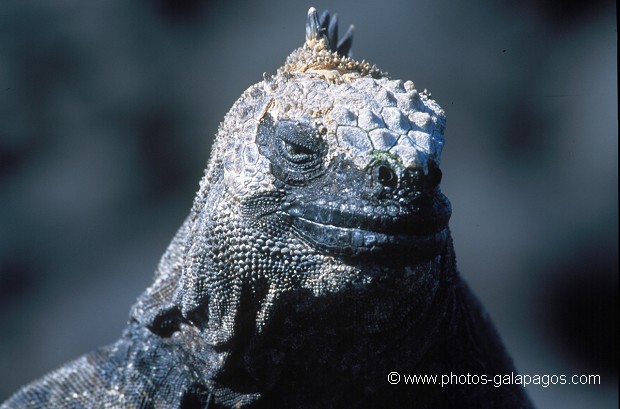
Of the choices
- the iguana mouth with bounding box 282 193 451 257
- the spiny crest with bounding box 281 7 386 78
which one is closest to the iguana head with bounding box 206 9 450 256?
the iguana mouth with bounding box 282 193 451 257

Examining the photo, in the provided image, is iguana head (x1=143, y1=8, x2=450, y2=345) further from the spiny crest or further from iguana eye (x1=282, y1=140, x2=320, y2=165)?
the spiny crest

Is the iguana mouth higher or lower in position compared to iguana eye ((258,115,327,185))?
lower

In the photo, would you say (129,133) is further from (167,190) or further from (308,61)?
(308,61)

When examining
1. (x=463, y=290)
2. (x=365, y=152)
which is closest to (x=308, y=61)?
(x=365, y=152)

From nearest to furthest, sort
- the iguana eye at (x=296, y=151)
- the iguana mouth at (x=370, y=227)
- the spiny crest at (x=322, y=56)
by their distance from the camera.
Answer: the iguana mouth at (x=370, y=227)
the iguana eye at (x=296, y=151)
the spiny crest at (x=322, y=56)

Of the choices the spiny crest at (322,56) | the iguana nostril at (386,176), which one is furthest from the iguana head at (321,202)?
the spiny crest at (322,56)

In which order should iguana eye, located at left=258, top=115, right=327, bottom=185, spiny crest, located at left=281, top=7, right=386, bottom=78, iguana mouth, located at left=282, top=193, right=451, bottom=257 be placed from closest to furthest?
1. iguana mouth, located at left=282, top=193, right=451, bottom=257
2. iguana eye, located at left=258, top=115, right=327, bottom=185
3. spiny crest, located at left=281, top=7, right=386, bottom=78

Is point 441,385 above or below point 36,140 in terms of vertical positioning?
below

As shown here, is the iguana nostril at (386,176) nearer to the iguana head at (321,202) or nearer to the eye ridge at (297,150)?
the iguana head at (321,202)
